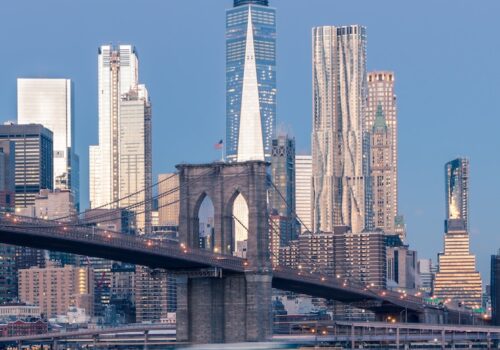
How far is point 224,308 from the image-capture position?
377 feet

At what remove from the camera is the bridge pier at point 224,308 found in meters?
114

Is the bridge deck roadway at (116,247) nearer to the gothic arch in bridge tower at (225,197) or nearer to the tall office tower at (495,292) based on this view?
the gothic arch in bridge tower at (225,197)

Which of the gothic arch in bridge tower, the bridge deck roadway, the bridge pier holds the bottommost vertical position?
the bridge pier

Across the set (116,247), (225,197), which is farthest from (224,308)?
(116,247)

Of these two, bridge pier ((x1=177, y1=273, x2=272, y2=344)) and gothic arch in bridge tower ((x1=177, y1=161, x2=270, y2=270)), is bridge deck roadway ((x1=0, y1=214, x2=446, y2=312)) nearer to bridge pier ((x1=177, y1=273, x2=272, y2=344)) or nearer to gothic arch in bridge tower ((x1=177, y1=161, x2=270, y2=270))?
bridge pier ((x1=177, y1=273, x2=272, y2=344))

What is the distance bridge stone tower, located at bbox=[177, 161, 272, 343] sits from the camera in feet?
375

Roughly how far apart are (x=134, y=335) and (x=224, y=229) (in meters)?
47.3

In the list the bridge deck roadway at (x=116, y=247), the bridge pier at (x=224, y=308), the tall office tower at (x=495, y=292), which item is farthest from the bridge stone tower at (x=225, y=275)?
the tall office tower at (x=495, y=292)

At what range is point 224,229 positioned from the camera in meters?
118

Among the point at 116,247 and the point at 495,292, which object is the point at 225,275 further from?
the point at 495,292

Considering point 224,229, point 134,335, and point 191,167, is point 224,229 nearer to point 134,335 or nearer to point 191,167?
point 191,167

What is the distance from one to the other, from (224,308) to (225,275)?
1.86 m

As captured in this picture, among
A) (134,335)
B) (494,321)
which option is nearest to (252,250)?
(134,335)

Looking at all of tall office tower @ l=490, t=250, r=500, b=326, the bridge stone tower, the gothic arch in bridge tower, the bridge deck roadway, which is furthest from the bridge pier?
tall office tower @ l=490, t=250, r=500, b=326
